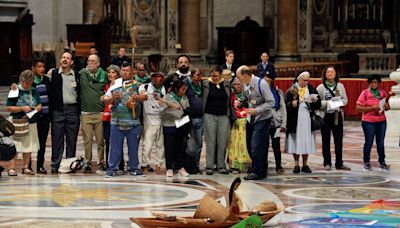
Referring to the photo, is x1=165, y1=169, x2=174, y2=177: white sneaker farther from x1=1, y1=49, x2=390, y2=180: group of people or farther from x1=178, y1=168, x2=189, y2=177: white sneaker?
x1=178, y1=168, x2=189, y2=177: white sneaker

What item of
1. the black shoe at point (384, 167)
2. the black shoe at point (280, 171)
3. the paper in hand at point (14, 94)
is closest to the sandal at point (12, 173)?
the paper in hand at point (14, 94)

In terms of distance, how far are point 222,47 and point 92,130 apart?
925 inches

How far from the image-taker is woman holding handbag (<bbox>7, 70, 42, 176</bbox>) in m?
16.5

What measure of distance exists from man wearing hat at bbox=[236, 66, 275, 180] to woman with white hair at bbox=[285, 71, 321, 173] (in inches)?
32.2

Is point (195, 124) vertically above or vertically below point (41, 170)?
above

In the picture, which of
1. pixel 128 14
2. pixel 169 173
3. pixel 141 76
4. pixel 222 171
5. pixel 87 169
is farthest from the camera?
pixel 128 14

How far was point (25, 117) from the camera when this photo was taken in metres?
16.5

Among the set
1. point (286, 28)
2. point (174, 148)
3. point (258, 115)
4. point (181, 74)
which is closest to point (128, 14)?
point (286, 28)

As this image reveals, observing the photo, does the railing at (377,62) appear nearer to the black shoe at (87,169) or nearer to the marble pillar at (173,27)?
the marble pillar at (173,27)

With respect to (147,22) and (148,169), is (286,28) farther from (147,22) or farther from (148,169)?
(148,169)

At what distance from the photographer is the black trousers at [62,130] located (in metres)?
16.8

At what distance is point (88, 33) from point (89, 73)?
1621cm

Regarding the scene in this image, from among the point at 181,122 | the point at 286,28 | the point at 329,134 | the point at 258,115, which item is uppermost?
the point at 286,28

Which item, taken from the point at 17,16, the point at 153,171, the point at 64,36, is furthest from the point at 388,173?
the point at 17,16
